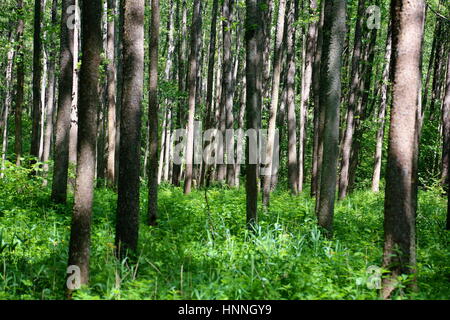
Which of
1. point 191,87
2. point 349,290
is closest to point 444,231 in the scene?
point 349,290

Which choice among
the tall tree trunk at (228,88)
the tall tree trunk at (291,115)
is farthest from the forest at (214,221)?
the tall tree trunk at (228,88)

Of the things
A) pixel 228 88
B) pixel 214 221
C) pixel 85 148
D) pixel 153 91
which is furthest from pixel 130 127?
pixel 228 88

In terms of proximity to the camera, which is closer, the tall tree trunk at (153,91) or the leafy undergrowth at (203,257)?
the leafy undergrowth at (203,257)

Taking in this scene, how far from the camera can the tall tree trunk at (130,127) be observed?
6.45 m

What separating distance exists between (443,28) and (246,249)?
2288cm

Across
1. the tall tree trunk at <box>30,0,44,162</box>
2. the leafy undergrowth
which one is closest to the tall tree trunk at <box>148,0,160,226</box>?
the leafy undergrowth

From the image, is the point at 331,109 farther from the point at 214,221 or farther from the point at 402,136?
the point at 214,221

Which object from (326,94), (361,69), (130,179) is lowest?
(130,179)

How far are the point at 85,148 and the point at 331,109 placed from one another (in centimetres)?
462

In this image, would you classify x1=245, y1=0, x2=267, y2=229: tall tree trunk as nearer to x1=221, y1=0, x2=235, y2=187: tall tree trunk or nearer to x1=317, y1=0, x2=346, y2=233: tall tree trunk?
x1=317, y1=0, x2=346, y2=233: tall tree trunk

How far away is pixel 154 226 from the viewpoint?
31.6 feet

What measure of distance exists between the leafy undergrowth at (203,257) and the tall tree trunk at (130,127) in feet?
1.27

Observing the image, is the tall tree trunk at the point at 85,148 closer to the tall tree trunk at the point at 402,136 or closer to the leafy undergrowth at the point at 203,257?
the leafy undergrowth at the point at 203,257
